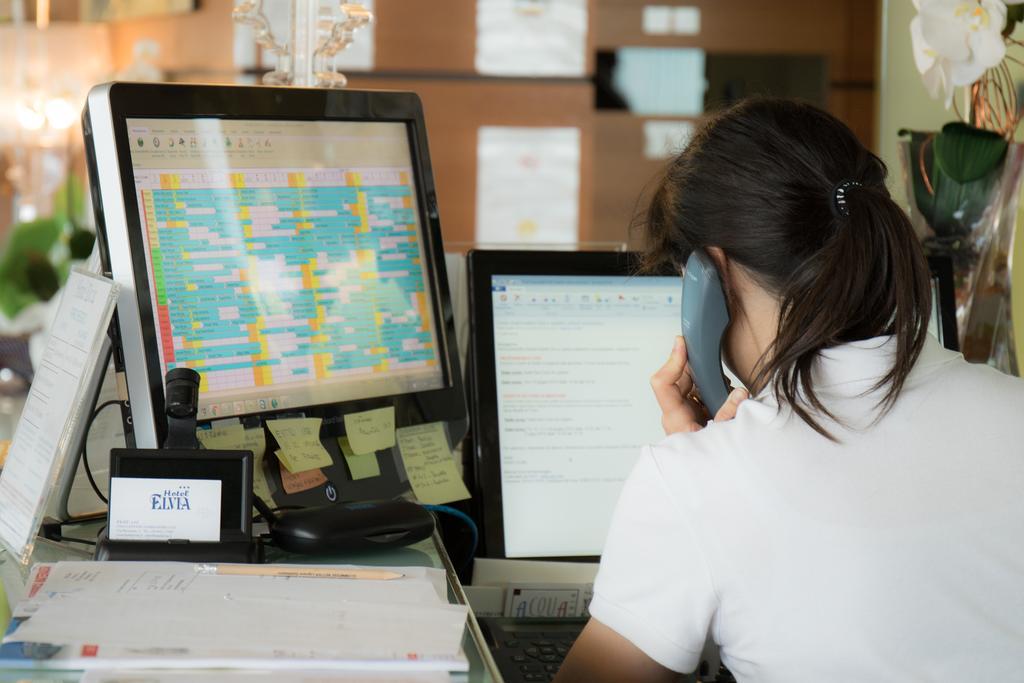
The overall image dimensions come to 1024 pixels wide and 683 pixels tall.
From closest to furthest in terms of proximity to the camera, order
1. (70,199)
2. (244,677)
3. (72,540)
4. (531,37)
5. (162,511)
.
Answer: (244,677) < (162,511) < (72,540) < (531,37) < (70,199)

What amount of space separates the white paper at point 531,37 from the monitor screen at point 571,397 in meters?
2.38

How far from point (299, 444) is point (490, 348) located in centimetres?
22

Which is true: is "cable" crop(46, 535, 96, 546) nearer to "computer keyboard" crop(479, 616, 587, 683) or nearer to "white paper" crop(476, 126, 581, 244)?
"computer keyboard" crop(479, 616, 587, 683)

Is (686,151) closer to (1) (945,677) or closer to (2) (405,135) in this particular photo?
(2) (405,135)

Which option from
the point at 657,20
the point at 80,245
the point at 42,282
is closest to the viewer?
the point at 80,245

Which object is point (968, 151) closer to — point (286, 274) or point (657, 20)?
point (286, 274)

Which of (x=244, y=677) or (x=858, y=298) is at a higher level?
(x=858, y=298)

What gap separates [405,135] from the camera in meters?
1.14

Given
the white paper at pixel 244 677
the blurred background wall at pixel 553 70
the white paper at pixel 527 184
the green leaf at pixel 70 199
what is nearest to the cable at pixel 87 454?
the white paper at pixel 244 677

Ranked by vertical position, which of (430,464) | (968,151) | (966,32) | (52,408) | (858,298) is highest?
(966,32)

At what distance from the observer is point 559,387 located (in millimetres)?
1152

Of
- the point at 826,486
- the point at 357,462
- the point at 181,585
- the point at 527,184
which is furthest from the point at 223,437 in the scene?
the point at 527,184

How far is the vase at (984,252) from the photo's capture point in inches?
54.1

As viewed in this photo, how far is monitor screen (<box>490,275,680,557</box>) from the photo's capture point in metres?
1.13
